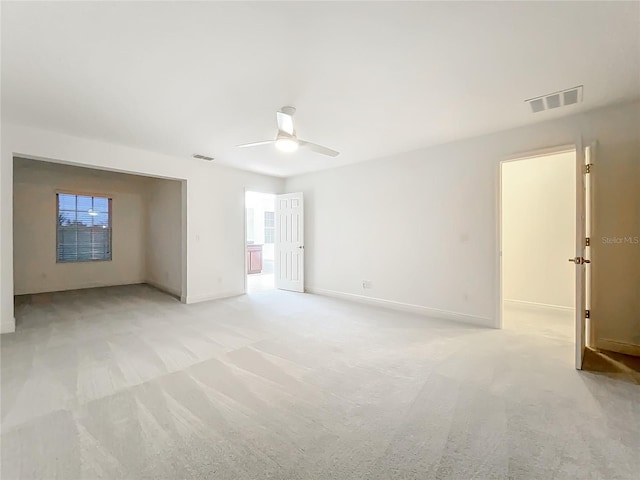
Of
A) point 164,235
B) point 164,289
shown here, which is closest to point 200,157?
point 164,235

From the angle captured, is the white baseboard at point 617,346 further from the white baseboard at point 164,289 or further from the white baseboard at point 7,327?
the white baseboard at point 7,327

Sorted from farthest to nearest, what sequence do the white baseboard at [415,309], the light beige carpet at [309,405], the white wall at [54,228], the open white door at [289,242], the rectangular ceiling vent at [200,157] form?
1. the open white door at [289,242]
2. the white wall at [54,228]
3. the rectangular ceiling vent at [200,157]
4. the white baseboard at [415,309]
5. the light beige carpet at [309,405]

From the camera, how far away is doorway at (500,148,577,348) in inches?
172

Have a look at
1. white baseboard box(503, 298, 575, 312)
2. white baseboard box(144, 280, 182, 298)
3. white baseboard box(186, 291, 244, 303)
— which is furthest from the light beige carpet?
white baseboard box(144, 280, 182, 298)

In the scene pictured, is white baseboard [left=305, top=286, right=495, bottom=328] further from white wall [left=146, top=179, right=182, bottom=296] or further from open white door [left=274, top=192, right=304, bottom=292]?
white wall [left=146, top=179, right=182, bottom=296]

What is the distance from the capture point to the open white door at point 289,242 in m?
6.18

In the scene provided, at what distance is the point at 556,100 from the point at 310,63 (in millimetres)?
2540

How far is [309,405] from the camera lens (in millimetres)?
2090

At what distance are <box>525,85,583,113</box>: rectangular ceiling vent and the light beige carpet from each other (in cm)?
263

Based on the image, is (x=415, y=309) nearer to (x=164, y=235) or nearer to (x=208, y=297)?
(x=208, y=297)

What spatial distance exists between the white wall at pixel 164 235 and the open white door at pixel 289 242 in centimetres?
209

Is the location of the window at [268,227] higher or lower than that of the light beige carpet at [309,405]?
higher

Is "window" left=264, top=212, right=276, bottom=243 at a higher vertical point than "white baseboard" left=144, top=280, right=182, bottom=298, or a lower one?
higher

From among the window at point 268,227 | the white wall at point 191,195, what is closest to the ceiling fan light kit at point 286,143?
the white wall at point 191,195
